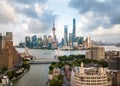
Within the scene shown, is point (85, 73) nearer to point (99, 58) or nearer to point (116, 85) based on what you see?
point (116, 85)

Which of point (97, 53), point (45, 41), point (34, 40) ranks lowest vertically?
point (97, 53)

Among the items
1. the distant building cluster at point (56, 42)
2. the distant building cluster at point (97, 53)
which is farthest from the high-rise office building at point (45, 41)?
the distant building cluster at point (97, 53)

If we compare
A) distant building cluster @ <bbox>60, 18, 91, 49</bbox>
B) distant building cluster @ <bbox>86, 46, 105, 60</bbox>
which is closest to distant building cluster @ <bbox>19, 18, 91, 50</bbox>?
distant building cluster @ <bbox>60, 18, 91, 49</bbox>

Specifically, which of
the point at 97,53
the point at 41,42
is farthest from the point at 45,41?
the point at 97,53

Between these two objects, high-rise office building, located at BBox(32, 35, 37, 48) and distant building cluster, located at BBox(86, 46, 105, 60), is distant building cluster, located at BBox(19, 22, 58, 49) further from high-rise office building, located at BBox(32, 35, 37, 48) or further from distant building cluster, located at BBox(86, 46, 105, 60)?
distant building cluster, located at BBox(86, 46, 105, 60)

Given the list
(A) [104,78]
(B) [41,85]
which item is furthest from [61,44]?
(A) [104,78]

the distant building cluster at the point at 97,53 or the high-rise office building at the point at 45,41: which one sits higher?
the high-rise office building at the point at 45,41

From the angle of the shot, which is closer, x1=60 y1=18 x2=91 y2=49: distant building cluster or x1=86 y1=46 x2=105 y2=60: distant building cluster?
x1=86 y1=46 x2=105 y2=60: distant building cluster

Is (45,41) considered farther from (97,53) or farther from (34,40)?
(97,53)

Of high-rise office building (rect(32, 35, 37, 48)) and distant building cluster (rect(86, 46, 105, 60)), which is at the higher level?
high-rise office building (rect(32, 35, 37, 48))

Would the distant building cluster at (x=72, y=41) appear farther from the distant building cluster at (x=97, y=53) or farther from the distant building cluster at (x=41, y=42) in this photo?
the distant building cluster at (x=97, y=53)

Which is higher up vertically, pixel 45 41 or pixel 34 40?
pixel 34 40

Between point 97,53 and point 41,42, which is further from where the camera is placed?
point 41,42
